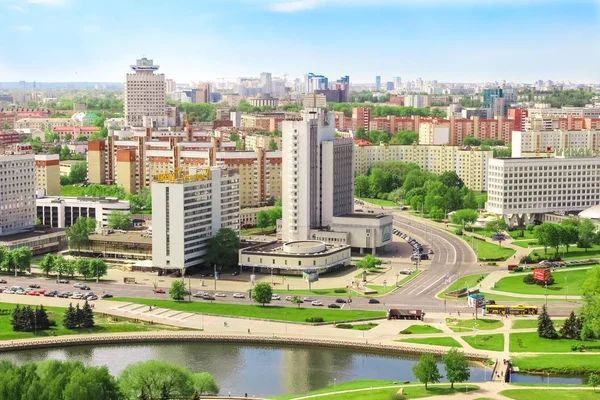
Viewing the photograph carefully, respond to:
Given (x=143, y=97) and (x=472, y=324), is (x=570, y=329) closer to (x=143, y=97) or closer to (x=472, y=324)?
(x=472, y=324)

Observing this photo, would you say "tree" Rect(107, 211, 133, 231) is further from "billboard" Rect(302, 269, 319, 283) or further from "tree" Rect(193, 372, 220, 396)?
"tree" Rect(193, 372, 220, 396)

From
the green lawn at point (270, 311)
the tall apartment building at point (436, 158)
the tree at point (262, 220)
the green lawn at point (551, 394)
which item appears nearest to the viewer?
the green lawn at point (551, 394)

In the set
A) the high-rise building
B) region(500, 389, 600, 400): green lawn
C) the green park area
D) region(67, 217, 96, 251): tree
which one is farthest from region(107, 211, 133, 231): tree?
the high-rise building

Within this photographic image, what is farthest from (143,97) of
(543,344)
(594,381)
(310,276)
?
(594,381)

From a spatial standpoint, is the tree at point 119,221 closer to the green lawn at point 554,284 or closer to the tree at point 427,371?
the green lawn at point 554,284

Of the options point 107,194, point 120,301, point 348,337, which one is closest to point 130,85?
point 107,194

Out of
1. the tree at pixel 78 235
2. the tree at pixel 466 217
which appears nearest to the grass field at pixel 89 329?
the tree at pixel 78 235

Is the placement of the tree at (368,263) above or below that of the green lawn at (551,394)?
above
